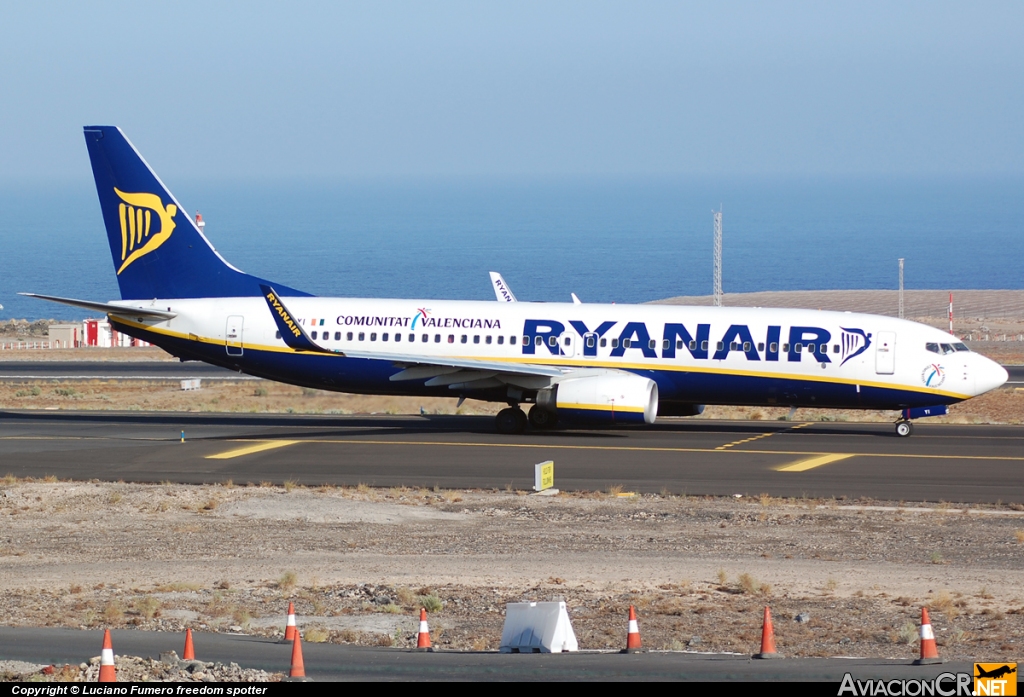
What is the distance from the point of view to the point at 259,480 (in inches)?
1176

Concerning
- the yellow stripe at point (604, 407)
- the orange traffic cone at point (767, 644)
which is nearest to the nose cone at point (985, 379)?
the yellow stripe at point (604, 407)

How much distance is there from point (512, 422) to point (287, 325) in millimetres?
6783

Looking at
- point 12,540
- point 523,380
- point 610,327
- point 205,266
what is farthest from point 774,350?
point 12,540

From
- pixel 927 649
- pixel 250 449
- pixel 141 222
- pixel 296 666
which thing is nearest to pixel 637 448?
pixel 250 449

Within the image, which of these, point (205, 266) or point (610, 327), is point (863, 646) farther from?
point (205, 266)

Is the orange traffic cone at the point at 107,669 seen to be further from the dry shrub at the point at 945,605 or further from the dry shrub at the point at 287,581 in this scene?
the dry shrub at the point at 945,605

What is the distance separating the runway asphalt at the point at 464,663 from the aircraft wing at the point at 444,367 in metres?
20.7

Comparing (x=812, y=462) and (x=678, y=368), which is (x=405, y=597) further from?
(x=678, y=368)

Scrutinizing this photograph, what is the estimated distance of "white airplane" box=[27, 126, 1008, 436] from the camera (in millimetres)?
35375

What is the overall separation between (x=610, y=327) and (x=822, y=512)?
1236cm

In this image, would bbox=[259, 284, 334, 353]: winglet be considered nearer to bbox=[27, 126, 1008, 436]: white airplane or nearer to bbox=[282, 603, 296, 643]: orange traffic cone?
bbox=[27, 126, 1008, 436]: white airplane

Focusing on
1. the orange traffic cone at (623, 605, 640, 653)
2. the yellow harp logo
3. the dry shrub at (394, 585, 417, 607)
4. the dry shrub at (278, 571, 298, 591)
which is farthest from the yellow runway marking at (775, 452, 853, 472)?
the yellow harp logo

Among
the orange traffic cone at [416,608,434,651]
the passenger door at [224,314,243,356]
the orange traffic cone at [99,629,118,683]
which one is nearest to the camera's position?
the orange traffic cone at [99,629,118,683]

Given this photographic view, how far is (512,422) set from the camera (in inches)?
1484
